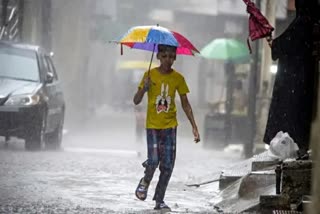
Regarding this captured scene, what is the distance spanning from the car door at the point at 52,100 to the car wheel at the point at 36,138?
0.51 meters

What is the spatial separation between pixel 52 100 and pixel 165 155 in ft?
28.4

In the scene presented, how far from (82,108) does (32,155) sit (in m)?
20.5

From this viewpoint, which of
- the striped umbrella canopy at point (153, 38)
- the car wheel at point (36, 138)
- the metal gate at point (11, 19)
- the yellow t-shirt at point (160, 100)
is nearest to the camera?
the yellow t-shirt at point (160, 100)

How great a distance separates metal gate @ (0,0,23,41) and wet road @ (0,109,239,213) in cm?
506

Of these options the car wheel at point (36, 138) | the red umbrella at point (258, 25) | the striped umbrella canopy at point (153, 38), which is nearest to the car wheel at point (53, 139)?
the car wheel at point (36, 138)

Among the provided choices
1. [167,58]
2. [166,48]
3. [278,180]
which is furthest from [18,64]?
[278,180]

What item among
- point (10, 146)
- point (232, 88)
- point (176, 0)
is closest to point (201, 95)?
point (176, 0)

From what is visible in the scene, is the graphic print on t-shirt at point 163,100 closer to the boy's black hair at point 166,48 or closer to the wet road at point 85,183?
the boy's black hair at point 166,48

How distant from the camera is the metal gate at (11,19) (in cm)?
2309

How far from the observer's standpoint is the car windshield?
17.8 m

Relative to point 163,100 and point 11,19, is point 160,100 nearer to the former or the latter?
point 163,100

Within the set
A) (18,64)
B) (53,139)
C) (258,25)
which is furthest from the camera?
(53,139)

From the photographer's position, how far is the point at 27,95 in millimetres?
16984

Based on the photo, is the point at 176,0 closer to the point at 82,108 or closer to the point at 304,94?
the point at 82,108
